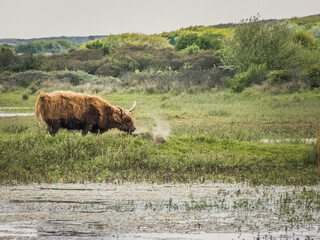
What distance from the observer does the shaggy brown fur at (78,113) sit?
14617 millimetres

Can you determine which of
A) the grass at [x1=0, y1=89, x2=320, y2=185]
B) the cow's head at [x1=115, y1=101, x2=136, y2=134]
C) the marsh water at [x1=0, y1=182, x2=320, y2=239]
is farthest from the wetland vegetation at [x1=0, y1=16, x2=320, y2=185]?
the marsh water at [x1=0, y1=182, x2=320, y2=239]

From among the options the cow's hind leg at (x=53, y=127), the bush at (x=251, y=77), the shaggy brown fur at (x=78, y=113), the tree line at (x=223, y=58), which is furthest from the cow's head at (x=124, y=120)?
the bush at (x=251, y=77)

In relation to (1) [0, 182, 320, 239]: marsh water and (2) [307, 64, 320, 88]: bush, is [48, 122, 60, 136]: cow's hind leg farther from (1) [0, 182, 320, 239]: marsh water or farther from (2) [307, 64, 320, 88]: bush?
(2) [307, 64, 320, 88]: bush

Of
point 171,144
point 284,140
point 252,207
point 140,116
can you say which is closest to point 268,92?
point 140,116

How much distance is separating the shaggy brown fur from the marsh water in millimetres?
3988

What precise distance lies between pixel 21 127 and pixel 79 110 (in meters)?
3.51

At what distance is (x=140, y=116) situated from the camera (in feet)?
75.9

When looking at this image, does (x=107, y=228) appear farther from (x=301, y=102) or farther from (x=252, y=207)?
(x=301, y=102)

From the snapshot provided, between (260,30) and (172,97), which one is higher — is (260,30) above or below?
above

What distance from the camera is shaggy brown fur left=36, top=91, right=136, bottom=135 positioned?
14.6 meters

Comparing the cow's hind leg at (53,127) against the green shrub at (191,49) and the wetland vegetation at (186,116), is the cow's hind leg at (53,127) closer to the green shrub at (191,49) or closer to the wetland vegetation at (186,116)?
the wetland vegetation at (186,116)

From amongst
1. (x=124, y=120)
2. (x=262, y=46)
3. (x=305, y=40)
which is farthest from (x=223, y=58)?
(x=124, y=120)

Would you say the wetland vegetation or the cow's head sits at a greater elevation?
the cow's head

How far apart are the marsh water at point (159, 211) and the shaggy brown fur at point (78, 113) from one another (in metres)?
3.99
